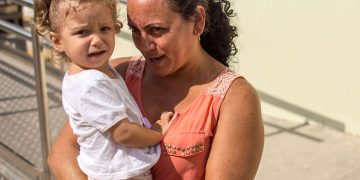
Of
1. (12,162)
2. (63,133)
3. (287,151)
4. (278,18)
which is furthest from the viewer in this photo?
(278,18)

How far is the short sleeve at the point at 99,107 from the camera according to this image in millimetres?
1677

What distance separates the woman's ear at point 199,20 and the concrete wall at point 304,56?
2.07m

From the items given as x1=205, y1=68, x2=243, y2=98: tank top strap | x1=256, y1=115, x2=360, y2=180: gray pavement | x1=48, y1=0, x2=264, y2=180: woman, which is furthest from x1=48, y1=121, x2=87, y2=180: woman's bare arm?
x1=256, y1=115, x2=360, y2=180: gray pavement

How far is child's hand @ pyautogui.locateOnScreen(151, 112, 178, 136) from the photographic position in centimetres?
181

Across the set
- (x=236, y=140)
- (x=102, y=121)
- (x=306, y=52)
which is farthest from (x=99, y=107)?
(x=306, y=52)

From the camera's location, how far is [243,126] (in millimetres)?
1722

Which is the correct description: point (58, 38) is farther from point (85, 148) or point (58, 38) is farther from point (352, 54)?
point (352, 54)

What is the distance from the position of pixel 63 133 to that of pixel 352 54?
244 cm

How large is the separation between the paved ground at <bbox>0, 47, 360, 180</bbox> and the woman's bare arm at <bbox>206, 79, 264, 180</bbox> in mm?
1860

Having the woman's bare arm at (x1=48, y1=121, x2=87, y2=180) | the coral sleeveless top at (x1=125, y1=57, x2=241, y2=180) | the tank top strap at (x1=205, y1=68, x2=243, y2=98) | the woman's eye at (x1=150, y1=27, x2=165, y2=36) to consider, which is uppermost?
the woman's eye at (x1=150, y1=27, x2=165, y2=36)

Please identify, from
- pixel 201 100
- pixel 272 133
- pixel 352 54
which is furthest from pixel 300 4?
pixel 201 100

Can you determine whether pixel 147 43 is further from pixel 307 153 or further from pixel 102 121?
pixel 307 153

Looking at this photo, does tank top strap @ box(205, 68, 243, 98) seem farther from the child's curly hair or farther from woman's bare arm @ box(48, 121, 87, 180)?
woman's bare arm @ box(48, 121, 87, 180)

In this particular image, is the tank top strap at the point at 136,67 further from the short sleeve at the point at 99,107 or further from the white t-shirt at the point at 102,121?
the short sleeve at the point at 99,107
